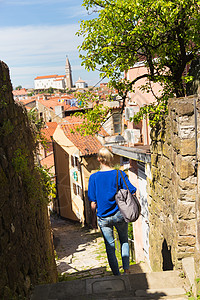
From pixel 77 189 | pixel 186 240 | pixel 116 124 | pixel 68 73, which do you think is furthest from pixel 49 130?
pixel 68 73

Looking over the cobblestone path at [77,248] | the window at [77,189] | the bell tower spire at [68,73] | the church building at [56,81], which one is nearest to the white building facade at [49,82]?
the church building at [56,81]

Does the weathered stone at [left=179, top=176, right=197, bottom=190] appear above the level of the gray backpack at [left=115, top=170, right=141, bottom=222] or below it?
above

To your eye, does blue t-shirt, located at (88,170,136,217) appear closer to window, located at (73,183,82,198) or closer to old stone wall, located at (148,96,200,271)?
old stone wall, located at (148,96,200,271)

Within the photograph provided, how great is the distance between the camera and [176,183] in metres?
3.99

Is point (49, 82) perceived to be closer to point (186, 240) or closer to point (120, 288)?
point (186, 240)

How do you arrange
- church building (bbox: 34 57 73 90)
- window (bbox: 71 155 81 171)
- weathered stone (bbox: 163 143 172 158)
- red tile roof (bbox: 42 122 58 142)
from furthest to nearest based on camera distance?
church building (bbox: 34 57 73 90)
red tile roof (bbox: 42 122 58 142)
window (bbox: 71 155 81 171)
weathered stone (bbox: 163 143 172 158)

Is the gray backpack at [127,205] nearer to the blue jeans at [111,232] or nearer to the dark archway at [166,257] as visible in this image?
the blue jeans at [111,232]

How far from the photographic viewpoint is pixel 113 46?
5.21 meters

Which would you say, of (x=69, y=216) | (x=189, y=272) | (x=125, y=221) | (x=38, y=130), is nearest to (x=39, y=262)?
Answer: (x=125, y=221)

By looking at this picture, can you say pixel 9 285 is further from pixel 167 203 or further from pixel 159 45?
pixel 159 45

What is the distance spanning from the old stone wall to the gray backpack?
1.63ft

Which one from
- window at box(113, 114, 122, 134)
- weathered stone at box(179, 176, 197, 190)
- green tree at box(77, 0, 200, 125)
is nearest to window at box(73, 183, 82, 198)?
window at box(113, 114, 122, 134)

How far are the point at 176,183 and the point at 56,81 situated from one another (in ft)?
519

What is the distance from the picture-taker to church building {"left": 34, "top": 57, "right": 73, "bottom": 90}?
154 metres
